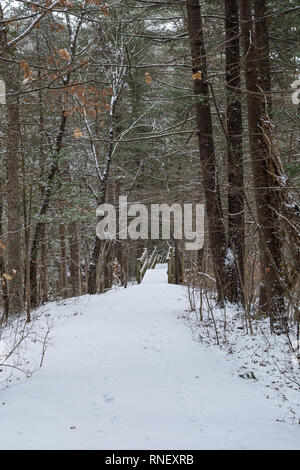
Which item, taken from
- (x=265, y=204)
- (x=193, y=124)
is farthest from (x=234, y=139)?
(x=193, y=124)

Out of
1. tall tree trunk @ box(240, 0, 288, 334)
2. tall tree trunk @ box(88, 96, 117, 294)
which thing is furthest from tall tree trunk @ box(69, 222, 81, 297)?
tall tree trunk @ box(240, 0, 288, 334)

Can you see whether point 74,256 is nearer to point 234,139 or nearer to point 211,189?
point 211,189

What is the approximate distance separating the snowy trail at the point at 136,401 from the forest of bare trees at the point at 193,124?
130 centimetres

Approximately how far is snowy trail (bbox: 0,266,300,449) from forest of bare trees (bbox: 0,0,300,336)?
130 centimetres

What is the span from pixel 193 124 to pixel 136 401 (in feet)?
27.2

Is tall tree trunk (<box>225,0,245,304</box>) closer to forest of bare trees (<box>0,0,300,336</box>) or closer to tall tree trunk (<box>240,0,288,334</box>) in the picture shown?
forest of bare trees (<box>0,0,300,336</box>)

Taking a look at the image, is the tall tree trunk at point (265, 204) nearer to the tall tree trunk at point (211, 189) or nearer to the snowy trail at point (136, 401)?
the snowy trail at point (136, 401)

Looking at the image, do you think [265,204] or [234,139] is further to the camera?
[234,139]

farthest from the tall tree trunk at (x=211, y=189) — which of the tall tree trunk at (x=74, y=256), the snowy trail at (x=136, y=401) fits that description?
the tall tree trunk at (x=74, y=256)

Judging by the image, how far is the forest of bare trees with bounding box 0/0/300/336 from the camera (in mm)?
5067

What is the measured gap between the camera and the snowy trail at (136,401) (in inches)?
119

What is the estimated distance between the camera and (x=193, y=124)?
1022 centimetres

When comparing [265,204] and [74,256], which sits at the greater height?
[265,204]
